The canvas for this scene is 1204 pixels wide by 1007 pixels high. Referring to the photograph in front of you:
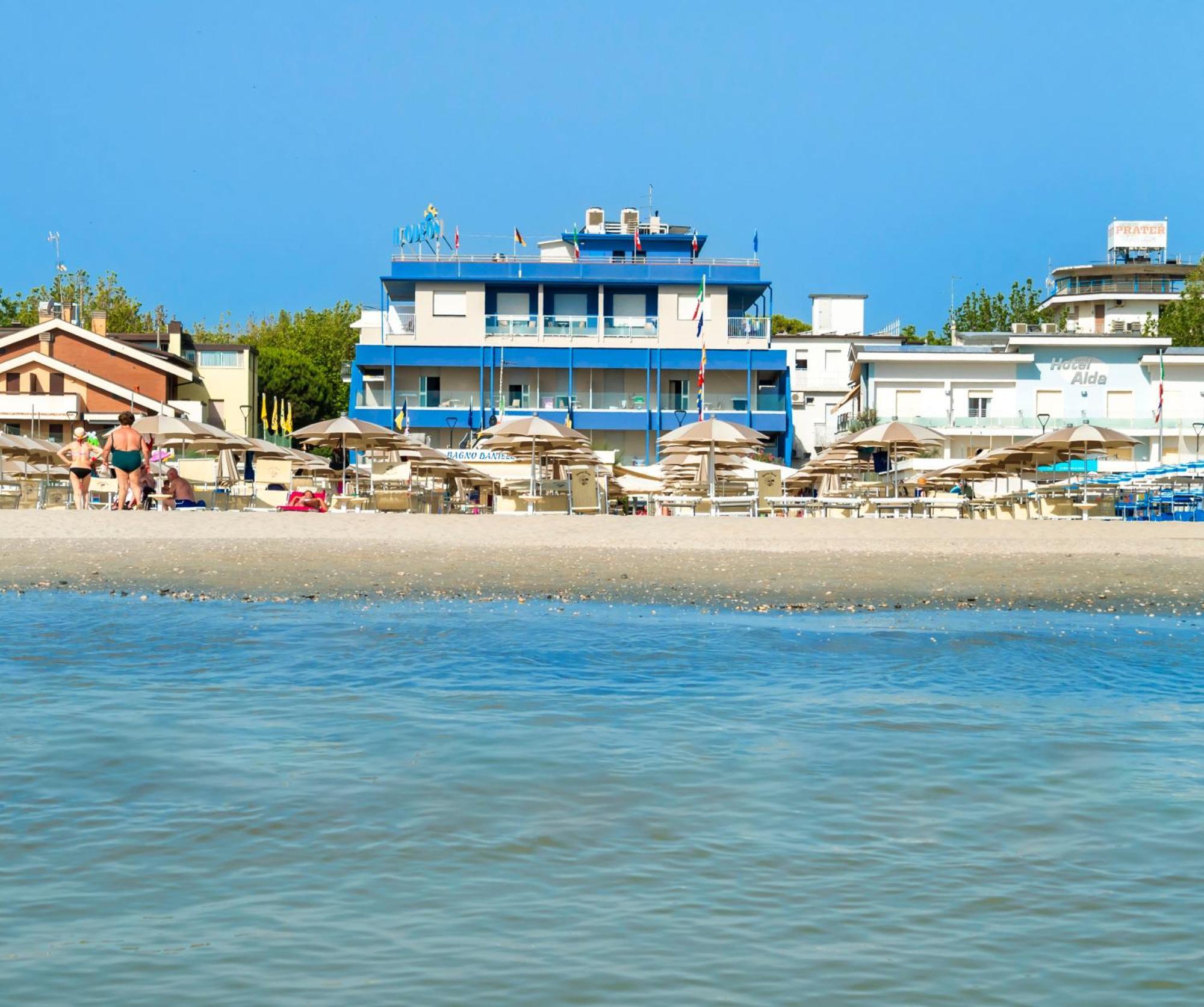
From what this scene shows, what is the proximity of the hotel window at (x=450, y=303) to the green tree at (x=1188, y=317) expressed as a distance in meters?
37.8

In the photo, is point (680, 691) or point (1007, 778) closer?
point (1007, 778)

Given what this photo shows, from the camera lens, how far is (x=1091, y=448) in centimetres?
3023

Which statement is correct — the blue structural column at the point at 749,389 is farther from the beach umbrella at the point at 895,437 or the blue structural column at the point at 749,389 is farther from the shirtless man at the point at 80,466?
the shirtless man at the point at 80,466

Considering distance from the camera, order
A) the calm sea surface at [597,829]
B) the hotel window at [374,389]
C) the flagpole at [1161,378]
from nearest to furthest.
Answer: the calm sea surface at [597,829] → the flagpole at [1161,378] → the hotel window at [374,389]

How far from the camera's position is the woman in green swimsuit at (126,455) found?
23134 mm

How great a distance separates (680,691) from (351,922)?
12.6 ft

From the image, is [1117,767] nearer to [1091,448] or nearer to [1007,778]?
[1007,778]

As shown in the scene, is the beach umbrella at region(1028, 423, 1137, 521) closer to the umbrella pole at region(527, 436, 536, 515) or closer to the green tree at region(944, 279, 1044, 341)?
the umbrella pole at region(527, 436, 536, 515)

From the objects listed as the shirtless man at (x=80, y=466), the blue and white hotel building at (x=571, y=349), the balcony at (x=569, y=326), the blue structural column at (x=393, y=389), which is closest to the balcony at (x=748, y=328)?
the blue and white hotel building at (x=571, y=349)

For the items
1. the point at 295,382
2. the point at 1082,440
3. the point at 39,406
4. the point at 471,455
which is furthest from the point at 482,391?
the point at 1082,440

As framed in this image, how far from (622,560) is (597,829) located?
1157 centimetres

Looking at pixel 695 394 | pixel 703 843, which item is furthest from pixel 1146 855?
pixel 695 394

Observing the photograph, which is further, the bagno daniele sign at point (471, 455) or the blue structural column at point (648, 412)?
the blue structural column at point (648, 412)

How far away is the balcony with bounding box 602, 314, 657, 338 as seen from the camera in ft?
196
